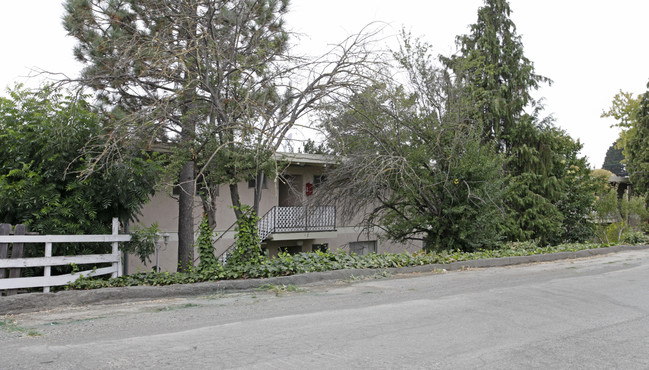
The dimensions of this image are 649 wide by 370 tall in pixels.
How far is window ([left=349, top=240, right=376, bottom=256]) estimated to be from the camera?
78.8 ft

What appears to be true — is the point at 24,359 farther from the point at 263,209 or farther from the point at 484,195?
the point at 263,209

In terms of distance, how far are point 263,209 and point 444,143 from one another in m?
8.13

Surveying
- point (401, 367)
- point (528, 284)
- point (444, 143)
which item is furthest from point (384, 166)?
point (401, 367)

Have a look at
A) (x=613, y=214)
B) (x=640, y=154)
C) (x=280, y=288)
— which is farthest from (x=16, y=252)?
(x=640, y=154)

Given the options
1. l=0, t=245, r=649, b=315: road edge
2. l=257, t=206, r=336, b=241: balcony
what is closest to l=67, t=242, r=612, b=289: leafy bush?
l=0, t=245, r=649, b=315: road edge

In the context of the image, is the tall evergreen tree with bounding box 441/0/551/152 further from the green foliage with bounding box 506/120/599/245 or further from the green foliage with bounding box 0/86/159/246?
the green foliage with bounding box 0/86/159/246

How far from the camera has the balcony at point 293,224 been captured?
20.0 metres

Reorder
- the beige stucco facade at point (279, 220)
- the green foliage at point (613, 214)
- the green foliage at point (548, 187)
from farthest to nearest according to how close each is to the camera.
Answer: the green foliage at point (613, 214) < the green foliage at point (548, 187) < the beige stucco facade at point (279, 220)

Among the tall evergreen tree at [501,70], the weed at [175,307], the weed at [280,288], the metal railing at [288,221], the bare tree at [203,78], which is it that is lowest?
the weed at [175,307]

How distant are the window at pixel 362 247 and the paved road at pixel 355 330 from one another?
14.3 m

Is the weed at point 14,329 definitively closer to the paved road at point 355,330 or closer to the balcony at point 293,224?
the paved road at point 355,330

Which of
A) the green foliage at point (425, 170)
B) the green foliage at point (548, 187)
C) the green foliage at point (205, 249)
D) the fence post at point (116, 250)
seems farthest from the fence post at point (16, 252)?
the green foliage at point (548, 187)

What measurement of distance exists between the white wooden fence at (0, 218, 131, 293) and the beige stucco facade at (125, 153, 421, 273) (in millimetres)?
7341

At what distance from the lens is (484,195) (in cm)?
1603
